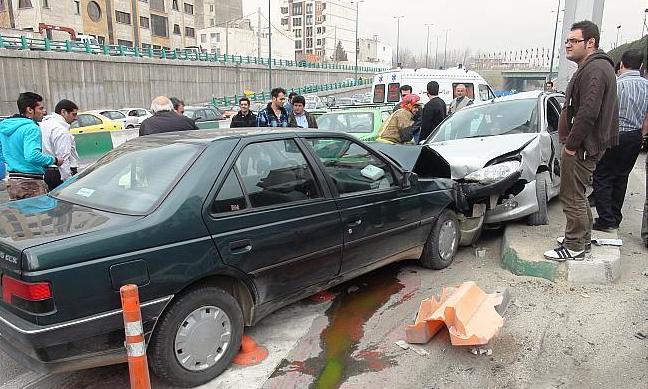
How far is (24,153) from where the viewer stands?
5031 mm

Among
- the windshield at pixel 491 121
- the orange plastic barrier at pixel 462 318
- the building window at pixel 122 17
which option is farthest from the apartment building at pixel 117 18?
the orange plastic barrier at pixel 462 318

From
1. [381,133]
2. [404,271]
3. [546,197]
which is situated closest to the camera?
[404,271]

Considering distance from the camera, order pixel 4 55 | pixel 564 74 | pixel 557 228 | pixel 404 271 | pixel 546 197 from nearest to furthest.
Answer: pixel 404 271
pixel 557 228
pixel 546 197
pixel 564 74
pixel 4 55

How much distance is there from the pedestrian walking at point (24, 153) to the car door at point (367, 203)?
3.18m

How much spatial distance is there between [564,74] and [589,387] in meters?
18.6

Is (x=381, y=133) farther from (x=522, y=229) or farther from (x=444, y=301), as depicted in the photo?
(x=444, y=301)

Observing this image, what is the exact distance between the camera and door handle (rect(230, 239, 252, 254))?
2959 mm

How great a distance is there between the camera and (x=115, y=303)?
251 centimetres

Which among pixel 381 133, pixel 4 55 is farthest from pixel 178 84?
pixel 381 133

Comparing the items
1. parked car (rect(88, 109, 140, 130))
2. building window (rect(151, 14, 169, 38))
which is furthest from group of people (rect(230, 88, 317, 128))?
building window (rect(151, 14, 169, 38))

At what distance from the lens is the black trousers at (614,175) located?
4.98 metres

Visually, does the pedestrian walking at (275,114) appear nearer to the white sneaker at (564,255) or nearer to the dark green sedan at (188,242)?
the dark green sedan at (188,242)

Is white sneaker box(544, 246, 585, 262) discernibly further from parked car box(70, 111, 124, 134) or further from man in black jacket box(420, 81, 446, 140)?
parked car box(70, 111, 124, 134)

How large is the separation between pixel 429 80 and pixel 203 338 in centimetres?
1485
